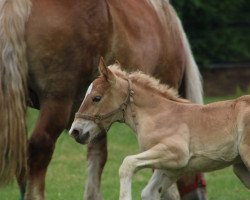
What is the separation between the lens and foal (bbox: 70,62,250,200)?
5852 millimetres

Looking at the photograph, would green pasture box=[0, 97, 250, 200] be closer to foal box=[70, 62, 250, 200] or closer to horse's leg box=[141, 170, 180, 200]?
foal box=[70, 62, 250, 200]

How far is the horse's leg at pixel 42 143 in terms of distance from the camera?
257 inches

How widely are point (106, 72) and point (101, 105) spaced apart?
0.21 meters

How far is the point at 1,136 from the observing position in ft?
20.7

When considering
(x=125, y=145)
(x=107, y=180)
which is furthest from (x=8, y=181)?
(x=125, y=145)

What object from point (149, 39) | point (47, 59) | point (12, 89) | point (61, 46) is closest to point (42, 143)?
point (12, 89)

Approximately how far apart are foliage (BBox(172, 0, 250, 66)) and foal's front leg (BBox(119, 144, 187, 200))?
484 inches

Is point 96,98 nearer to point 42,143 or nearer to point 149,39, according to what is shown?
point 42,143

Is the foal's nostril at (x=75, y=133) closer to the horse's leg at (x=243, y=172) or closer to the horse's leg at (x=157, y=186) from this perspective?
the horse's leg at (x=157, y=186)

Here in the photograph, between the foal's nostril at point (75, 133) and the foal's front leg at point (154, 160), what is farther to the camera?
the foal's nostril at point (75, 133)

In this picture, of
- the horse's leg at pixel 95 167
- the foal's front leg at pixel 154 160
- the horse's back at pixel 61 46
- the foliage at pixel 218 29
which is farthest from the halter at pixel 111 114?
the foliage at pixel 218 29

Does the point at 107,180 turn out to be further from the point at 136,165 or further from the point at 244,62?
the point at 244,62

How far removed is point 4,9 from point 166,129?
56.8 inches

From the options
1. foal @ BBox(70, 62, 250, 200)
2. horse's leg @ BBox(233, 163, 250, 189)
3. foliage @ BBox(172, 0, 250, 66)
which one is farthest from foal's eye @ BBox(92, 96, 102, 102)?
foliage @ BBox(172, 0, 250, 66)
